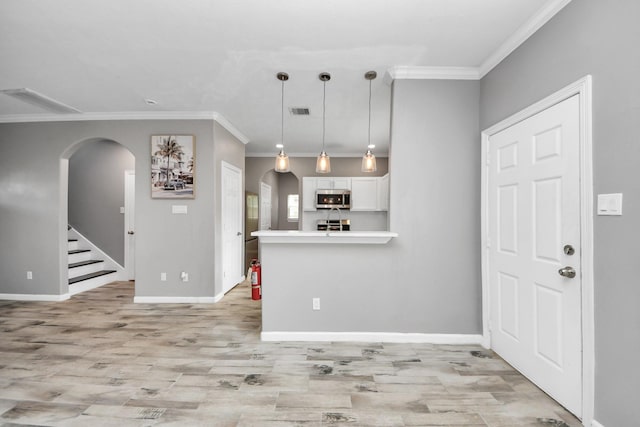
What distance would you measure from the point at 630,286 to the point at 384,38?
7.23 ft

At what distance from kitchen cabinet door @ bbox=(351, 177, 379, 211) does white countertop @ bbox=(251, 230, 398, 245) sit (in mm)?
3644

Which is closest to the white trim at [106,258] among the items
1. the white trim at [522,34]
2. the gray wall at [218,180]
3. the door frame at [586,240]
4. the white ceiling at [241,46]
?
the gray wall at [218,180]

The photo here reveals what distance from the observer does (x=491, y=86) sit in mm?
2711

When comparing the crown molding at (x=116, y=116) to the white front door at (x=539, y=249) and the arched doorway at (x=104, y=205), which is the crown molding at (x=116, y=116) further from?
the white front door at (x=539, y=249)

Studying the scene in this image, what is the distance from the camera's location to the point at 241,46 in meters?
2.53

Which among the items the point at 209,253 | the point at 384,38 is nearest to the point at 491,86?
the point at 384,38

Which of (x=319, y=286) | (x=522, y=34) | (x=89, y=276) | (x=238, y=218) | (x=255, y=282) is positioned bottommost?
(x=89, y=276)

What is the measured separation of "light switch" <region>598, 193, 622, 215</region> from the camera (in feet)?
5.14

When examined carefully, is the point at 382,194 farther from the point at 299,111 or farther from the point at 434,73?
the point at 434,73

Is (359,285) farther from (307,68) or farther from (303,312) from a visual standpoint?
(307,68)

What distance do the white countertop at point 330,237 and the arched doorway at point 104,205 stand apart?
409cm

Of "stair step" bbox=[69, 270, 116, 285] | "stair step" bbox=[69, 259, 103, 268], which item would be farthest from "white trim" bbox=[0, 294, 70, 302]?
"stair step" bbox=[69, 259, 103, 268]

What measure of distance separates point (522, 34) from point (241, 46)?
2.16 meters

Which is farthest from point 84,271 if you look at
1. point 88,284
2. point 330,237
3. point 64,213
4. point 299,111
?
point 330,237
